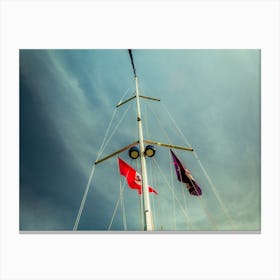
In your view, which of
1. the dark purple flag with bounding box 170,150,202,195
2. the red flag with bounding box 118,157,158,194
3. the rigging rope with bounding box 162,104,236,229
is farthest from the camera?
the red flag with bounding box 118,157,158,194

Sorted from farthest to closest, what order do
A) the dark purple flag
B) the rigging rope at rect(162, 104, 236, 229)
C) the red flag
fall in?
the red flag, the dark purple flag, the rigging rope at rect(162, 104, 236, 229)

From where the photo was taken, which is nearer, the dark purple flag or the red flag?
the dark purple flag

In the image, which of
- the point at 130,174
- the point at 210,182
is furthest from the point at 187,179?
the point at 130,174

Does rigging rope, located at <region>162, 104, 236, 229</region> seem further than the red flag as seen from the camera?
No

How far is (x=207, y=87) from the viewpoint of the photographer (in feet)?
13.2

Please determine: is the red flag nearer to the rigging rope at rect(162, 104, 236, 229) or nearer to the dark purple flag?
the dark purple flag

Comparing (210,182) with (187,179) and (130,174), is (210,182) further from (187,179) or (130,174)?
(130,174)

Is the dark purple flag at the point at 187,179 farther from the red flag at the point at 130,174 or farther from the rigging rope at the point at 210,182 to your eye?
the red flag at the point at 130,174

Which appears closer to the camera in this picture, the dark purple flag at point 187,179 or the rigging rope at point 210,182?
the rigging rope at point 210,182

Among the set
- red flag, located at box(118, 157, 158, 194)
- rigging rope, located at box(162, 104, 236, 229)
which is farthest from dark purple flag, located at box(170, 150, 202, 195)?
red flag, located at box(118, 157, 158, 194)

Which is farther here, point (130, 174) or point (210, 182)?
point (130, 174)

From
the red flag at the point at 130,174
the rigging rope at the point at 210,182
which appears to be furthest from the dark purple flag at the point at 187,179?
the red flag at the point at 130,174
